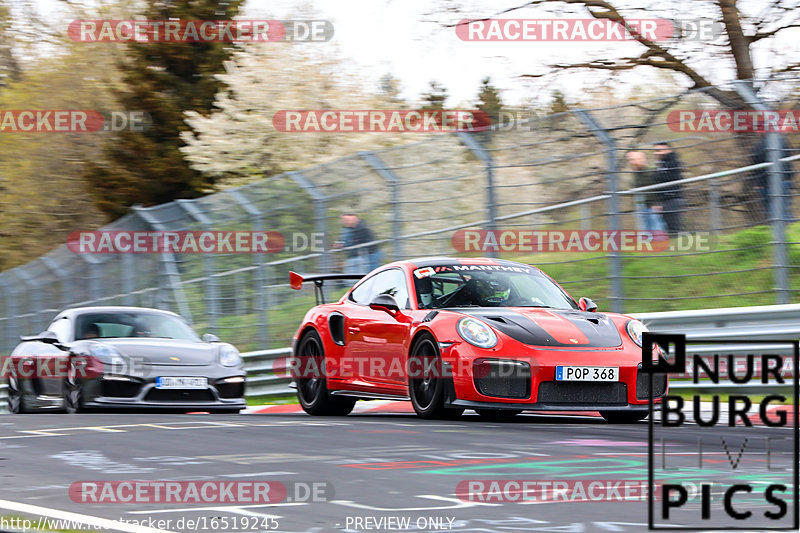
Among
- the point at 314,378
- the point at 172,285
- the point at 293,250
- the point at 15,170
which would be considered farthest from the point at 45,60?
the point at 314,378

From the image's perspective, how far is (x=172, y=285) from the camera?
1861 centimetres

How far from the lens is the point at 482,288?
399 inches

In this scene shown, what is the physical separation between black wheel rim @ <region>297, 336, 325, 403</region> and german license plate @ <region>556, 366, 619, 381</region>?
2.86m

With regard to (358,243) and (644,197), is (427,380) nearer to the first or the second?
Result: (644,197)

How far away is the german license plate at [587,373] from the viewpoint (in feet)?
28.8

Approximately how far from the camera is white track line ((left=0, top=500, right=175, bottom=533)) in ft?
15.5

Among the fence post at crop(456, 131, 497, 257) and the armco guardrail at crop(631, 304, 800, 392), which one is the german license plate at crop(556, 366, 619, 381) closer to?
the armco guardrail at crop(631, 304, 800, 392)

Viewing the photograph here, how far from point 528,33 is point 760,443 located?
469 inches

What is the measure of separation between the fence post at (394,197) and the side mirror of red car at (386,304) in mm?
4312

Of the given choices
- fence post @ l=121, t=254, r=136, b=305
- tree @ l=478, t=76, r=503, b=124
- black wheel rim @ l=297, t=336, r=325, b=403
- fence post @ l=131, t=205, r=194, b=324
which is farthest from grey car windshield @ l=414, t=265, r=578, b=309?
fence post @ l=121, t=254, r=136, b=305

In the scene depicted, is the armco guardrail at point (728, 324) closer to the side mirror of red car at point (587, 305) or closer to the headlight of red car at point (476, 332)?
the side mirror of red car at point (587, 305)

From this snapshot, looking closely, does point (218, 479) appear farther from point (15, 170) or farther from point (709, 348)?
point (15, 170)

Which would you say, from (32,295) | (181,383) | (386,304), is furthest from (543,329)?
(32,295)

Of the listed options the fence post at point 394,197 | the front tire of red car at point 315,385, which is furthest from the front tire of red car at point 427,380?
the fence post at point 394,197
